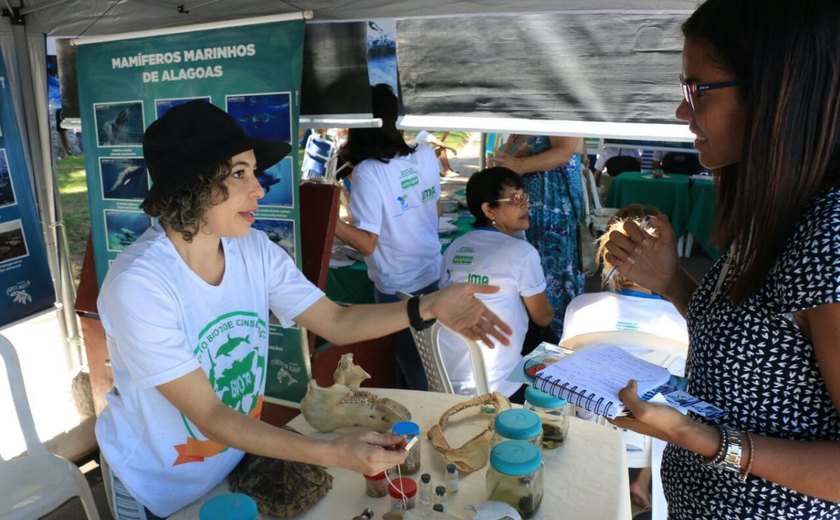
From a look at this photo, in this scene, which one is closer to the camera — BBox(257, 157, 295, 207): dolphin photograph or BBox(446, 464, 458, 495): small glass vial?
BBox(446, 464, 458, 495): small glass vial

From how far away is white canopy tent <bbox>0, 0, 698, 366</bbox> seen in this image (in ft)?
8.76

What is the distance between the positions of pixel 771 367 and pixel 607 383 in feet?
0.98

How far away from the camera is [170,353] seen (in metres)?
1.46

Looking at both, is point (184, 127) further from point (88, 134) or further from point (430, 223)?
point (88, 134)

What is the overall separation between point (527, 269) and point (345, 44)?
4.54 feet

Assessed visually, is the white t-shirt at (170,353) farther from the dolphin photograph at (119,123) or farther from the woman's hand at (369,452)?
the dolphin photograph at (119,123)

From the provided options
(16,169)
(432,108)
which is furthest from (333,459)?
(16,169)

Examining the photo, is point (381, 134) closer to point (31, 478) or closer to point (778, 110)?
point (31, 478)

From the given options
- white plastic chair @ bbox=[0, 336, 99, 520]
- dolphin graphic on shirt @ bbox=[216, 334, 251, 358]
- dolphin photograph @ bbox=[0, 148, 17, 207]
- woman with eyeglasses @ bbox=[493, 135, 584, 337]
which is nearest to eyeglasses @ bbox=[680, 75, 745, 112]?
dolphin graphic on shirt @ bbox=[216, 334, 251, 358]

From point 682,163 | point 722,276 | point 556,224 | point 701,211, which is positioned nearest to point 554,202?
point 556,224

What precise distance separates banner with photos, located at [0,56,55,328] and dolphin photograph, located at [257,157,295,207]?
5.35ft

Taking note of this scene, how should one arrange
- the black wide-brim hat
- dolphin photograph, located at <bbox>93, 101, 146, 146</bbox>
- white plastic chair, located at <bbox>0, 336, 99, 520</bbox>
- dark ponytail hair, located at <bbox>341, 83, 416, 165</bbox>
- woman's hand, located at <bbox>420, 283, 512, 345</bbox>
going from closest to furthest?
the black wide-brim hat, woman's hand, located at <bbox>420, 283, 512, 345</bbox>, white plastic chair, located at <bbox>0, 336, 99, 520</bbox>, dark ponytail hair, located at <bbox>341, 83, 416, 165</bbox>, dolphin photograph, located at <bbox>93, 101, 146, 146</bbox>

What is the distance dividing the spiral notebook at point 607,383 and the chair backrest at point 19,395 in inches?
92.9

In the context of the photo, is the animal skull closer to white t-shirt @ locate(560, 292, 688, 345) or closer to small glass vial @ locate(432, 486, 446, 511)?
small glass vial @ locate(432, 486, 446, 511)
